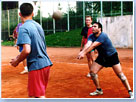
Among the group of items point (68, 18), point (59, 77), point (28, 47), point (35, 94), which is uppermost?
point (68, 18)

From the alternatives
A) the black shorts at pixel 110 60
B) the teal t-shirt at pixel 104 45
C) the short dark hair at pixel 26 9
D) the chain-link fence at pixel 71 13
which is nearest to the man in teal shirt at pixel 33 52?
the short dark hair at pixel 26 9

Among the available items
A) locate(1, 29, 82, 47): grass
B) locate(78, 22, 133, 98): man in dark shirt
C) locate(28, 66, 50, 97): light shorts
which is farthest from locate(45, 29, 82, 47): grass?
locate(28, 66, 50, 97): light shorts

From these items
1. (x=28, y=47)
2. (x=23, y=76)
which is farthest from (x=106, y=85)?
(x=28, y=47)

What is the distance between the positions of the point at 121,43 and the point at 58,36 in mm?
10477

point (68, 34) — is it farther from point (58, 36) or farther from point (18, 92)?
point (18, 92)

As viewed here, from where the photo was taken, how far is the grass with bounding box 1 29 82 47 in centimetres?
2544

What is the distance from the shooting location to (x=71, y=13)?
92.8ft

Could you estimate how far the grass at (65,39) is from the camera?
2544 cm

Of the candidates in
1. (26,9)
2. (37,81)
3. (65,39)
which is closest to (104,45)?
(37,81)

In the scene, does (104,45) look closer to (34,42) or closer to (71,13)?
(34,42)

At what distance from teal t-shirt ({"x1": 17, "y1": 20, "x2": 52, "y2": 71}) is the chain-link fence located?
20.7 meters

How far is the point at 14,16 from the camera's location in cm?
3266

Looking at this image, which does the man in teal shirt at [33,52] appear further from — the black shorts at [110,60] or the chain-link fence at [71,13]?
the chain-link fence at [71,13]

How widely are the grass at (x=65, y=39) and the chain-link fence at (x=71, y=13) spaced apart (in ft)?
2.82
